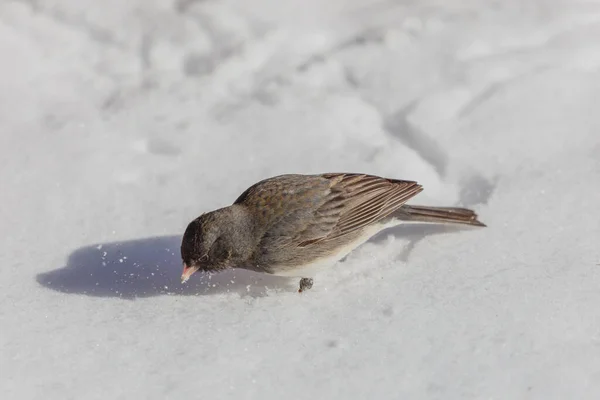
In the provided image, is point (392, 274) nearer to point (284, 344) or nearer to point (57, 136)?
point (284, 344)

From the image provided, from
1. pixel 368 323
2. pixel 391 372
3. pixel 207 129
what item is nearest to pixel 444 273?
pixel 368 323

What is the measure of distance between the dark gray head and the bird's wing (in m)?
0.37

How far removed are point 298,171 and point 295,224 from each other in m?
1.26

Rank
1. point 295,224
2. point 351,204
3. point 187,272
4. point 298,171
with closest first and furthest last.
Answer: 1. point 187,272
2. point 295,224
3. point 351,204
4. point 298,171

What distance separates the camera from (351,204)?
5402mm

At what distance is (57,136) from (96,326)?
2512 mm

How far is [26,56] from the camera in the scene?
7.59 m

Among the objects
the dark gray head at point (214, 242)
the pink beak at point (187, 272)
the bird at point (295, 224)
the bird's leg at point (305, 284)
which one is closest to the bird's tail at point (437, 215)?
the bird at point (295, 224)

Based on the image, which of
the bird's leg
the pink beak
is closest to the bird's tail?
the bird's leg

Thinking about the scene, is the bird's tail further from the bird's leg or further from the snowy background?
the bird's leg

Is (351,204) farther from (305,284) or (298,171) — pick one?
(298,171)

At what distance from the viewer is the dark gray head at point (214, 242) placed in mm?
5020

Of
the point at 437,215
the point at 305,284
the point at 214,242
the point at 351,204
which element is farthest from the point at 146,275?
the point at 437,215

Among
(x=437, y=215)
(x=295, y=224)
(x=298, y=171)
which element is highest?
(x=298, y=171)
